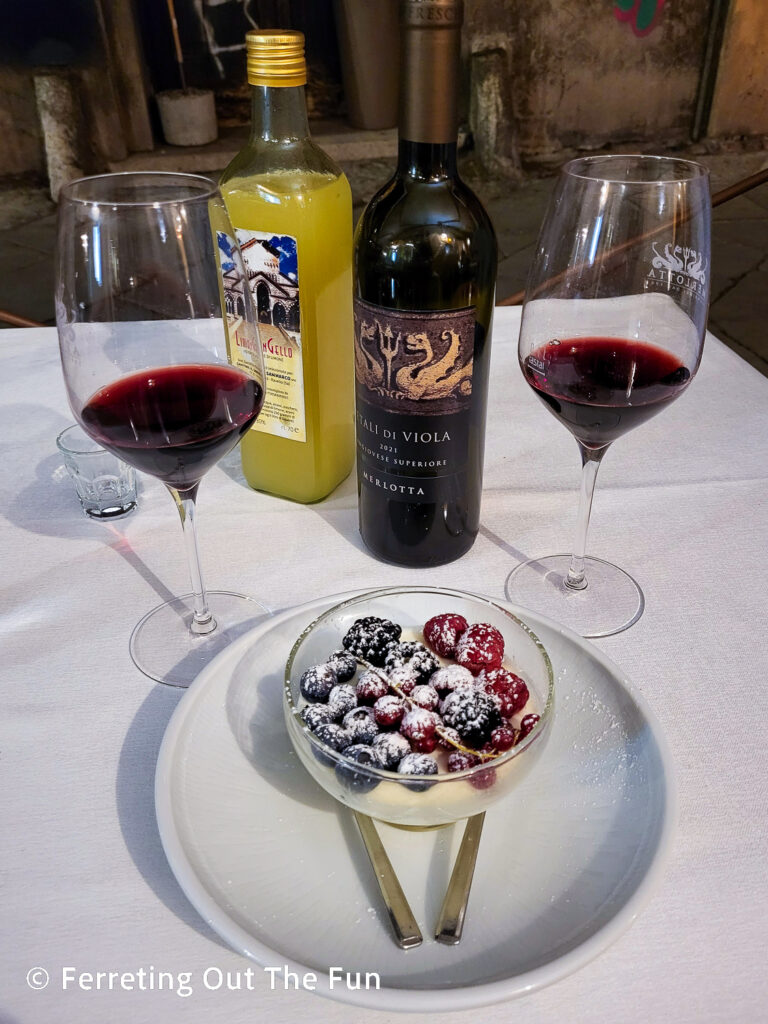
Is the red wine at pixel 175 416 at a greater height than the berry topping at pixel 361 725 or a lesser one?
greater

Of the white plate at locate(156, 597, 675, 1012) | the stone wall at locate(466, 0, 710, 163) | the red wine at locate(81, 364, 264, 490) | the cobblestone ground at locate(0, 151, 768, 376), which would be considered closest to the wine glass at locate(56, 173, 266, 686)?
the red wine at locate(81, 364, 264, 490)

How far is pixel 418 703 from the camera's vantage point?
0.46 meters

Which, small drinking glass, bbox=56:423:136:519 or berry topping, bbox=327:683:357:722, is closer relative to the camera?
berry topping, bbox=327:683:357:722

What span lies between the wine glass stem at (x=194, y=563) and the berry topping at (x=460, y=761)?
0.26m

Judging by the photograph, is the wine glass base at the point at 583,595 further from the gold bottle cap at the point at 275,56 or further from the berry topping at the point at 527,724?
the gold bottle cap at the point at 275,56

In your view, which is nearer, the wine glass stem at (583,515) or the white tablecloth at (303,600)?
the white tablecloth at (303,600)

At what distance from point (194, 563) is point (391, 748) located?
0.25m

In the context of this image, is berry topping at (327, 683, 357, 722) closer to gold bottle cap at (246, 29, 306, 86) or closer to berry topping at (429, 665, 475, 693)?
berry topping at (429, 665, 475, 693)

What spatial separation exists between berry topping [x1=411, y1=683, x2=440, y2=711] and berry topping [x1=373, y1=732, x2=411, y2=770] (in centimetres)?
3

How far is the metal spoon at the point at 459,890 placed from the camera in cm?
39

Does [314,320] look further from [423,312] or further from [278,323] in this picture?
[423,312]

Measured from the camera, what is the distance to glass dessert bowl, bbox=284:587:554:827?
42 cm

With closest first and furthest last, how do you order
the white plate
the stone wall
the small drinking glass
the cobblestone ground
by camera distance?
the white plate → the small drinking glass → the cobblestone ground → the stone wall

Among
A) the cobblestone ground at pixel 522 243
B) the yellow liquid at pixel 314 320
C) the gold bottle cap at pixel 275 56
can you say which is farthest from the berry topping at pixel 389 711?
the cobblestone ground at pixel 522 243
